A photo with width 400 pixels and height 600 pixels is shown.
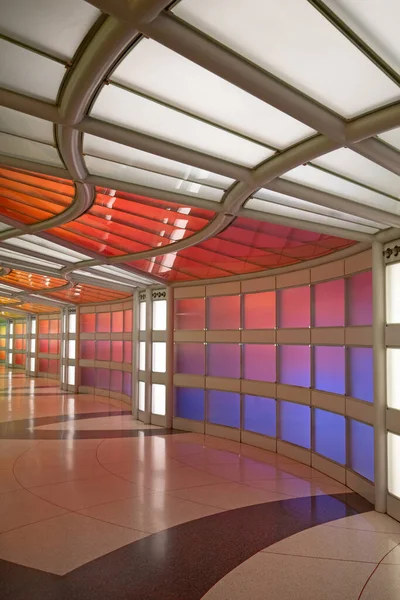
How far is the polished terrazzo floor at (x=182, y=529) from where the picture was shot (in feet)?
24.3

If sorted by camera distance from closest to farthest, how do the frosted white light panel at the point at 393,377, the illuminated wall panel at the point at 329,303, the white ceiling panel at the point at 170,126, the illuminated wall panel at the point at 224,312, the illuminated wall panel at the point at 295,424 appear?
the white ceiling panel at the point at 170,126, the frosted white light panel at the point at 393,377, the illuminated wall panel at the point at 329,303, the illuminated wall panel at the point at 295,424, the illuminated wall panel at the point at 224,312

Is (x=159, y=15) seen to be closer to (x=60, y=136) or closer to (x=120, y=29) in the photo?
(x=120, y=29)

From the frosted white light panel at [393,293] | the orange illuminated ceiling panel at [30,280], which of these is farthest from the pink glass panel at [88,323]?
the frosted white light panel at [393,293]

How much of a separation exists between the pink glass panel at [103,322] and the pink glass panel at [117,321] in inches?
25.1

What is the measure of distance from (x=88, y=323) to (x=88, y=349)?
5.90 feet

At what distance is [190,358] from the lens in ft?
68.6

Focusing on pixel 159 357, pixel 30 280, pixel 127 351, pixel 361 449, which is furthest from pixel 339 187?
pixel 127 351

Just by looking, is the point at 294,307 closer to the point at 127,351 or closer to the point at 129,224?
the point at 129,224

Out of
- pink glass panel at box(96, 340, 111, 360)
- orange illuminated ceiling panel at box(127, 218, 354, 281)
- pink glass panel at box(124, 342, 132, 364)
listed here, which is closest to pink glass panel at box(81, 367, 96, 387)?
pink glass panel at box(96, 340, 111, 360)

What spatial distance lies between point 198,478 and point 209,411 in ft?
22.5

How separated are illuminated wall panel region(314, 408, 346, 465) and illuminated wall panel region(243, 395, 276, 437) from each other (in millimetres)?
2506

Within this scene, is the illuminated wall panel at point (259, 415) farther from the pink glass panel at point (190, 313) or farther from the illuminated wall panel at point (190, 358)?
the pink glass panel at point (190, 313)

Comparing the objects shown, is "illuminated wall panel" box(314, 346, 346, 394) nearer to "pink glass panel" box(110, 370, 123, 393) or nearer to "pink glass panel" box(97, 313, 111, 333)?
"pink glass panel" box(110, 370, 123, 393)

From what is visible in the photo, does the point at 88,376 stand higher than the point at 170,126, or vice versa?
the point at 170,126
